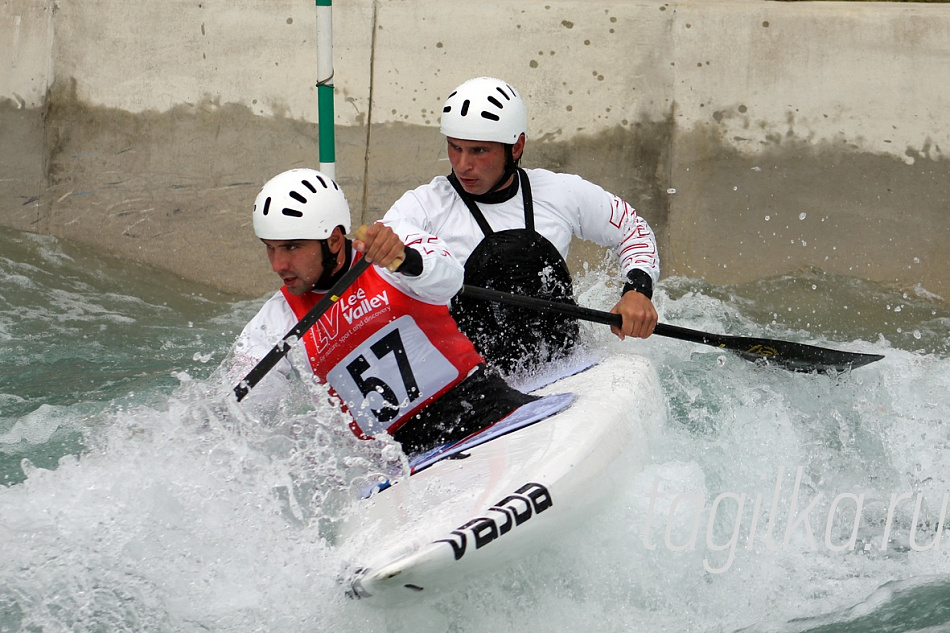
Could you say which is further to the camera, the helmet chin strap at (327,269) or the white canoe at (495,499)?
the helmet chin strap at (327,269)

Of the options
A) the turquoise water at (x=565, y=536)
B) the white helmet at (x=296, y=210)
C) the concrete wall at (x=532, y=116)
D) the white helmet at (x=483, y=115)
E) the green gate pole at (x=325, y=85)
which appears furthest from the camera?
the concrete wall at (x=532, y=116)

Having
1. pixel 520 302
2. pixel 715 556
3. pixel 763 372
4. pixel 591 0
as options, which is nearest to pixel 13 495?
pixel 520 302

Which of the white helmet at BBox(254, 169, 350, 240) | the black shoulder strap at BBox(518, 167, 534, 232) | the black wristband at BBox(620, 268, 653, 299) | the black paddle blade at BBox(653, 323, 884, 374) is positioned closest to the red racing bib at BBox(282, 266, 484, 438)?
the white helmet at BBox(254, 169, 350, 240)

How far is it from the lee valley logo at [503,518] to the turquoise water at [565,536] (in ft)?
0.62

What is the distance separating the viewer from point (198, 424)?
2.86m

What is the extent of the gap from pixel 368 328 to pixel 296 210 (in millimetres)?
400

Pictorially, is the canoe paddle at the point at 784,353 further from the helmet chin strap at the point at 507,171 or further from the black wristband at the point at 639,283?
the helmet chin strap at the point at 507,171

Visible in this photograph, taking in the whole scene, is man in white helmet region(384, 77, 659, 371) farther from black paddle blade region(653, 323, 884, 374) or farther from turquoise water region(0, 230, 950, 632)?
black paddle blade region(653, 323, 884, 374)

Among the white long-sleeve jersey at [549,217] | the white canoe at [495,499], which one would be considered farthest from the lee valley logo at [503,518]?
the white long-sleeve jersey at [549,217]

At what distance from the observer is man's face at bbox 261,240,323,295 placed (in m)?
2.93

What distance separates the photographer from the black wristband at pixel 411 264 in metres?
2.91

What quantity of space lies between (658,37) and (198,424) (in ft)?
13.9

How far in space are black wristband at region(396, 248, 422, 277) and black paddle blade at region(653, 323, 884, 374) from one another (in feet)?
5.52

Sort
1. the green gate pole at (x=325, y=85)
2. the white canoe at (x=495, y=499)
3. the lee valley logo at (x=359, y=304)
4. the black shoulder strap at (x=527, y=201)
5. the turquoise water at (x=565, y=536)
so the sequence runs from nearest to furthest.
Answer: the white canoe at (x=495, y=499), the turquoise water at (x=565, y=536), the lee valley logo at (x=359, y=304), the black shoulder strap at (x=527, y=201), the green gate pole at (x=325, y=85)
